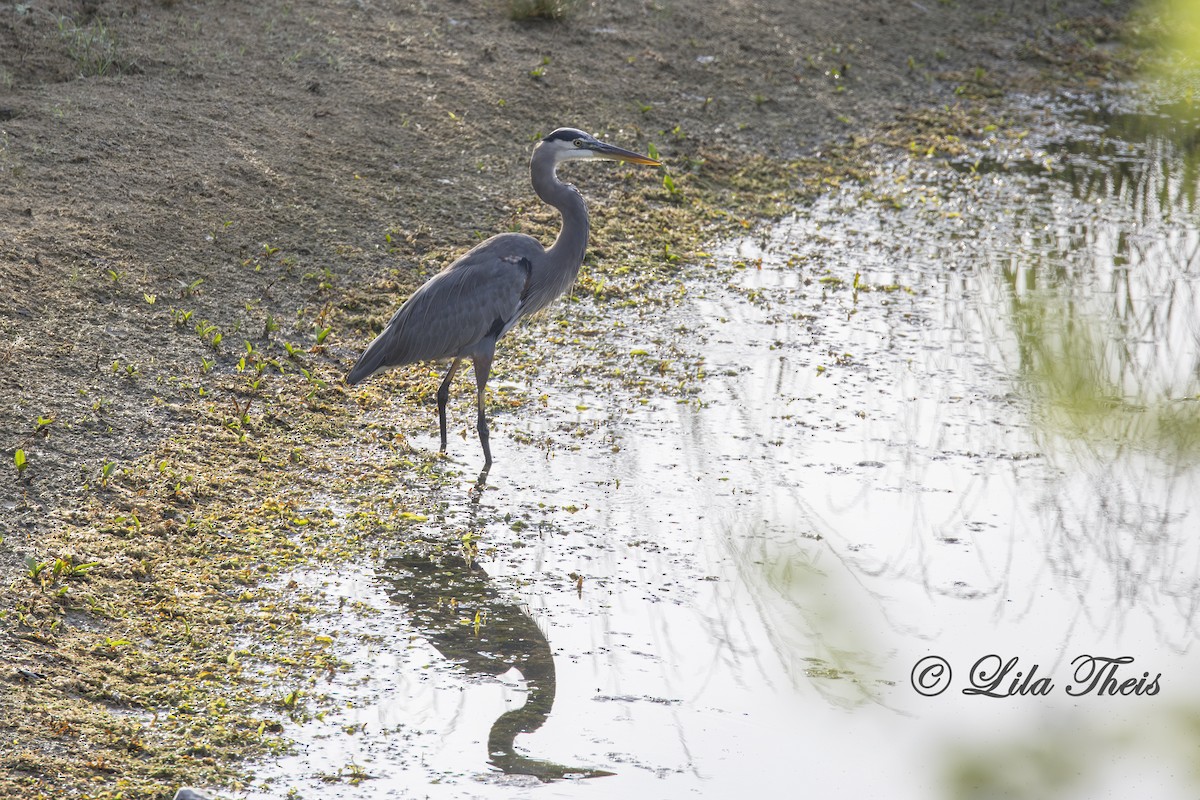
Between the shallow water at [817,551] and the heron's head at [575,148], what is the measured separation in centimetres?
112

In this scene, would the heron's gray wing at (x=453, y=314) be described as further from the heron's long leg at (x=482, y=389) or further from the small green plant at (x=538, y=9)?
the small green plant at (x=538, y=9)

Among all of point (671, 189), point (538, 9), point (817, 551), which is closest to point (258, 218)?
point (671, 189)

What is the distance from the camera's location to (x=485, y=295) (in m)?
6.82

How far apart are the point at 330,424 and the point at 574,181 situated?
12.2ft

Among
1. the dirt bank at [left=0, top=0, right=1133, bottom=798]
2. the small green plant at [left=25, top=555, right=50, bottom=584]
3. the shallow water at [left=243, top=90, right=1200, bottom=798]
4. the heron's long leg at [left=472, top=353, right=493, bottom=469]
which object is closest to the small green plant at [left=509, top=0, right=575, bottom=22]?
the dirt bank at [left=0, top=0, right=1133, bottom=798]

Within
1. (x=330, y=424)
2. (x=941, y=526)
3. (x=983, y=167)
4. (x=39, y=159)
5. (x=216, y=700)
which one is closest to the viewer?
(x=216, y=700)

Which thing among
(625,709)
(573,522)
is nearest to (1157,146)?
(573,522)

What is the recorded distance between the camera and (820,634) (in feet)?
17.2

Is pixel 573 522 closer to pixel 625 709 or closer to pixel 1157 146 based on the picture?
pixel 625 709

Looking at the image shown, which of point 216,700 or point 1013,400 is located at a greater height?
point 1013,400

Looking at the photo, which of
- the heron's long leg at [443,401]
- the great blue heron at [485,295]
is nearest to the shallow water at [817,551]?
the heron's long leg at [443,401]

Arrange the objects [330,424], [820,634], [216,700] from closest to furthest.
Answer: [216,700] < [820,634] < [330,424]

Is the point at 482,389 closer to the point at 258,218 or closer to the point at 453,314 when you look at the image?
the point at 453,314

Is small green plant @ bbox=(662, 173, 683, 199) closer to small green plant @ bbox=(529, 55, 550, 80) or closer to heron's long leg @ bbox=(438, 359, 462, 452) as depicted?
small green plant @ bbox=(529, 55, 550, 80)
